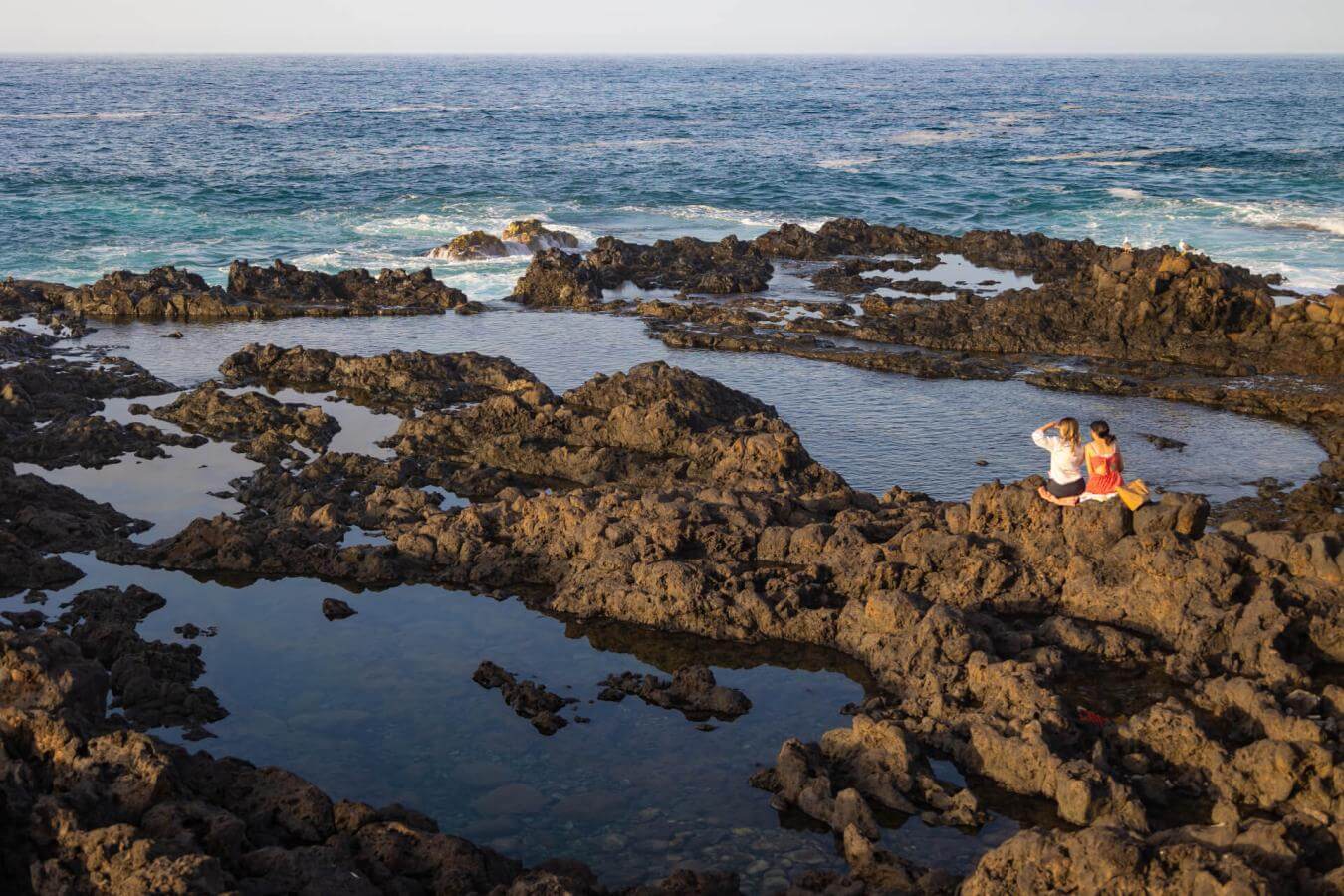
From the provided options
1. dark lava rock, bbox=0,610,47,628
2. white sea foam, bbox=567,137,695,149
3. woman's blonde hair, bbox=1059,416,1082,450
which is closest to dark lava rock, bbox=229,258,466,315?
dark lava rock, bbox=0,610,47,628

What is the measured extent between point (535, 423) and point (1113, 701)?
35.7ft

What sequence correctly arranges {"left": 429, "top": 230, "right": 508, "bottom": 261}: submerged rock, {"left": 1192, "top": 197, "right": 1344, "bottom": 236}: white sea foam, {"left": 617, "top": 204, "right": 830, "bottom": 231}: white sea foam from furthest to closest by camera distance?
1. {"left": 617, "top": 204, "right": 830, "bottom": 231}: white sea foam
2. {"left": 1192, "top": 197, "right": 1344, "bottom": 236}: white sea foam
3. {"left": 429, "top": 230, "right": 508, "bottom": 261}: submerged rock

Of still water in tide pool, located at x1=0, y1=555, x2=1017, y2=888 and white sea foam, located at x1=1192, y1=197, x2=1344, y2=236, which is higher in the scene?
white sea foam, located at x1=1192, y1=197, x2=1344, y2=236

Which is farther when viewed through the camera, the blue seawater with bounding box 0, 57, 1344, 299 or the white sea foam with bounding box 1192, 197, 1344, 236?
the white sea foam with bounding box 1192, 197, 1344, 236

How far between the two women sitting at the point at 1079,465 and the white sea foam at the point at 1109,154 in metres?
52.7

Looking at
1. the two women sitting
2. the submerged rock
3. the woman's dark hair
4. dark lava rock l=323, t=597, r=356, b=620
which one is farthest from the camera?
the submerged rock

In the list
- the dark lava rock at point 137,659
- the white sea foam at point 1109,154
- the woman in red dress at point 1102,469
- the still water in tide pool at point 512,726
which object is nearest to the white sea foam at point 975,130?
the white sea foam at point 1109,154

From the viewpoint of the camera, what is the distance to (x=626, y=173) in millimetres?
58531

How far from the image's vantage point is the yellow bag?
14.1 m

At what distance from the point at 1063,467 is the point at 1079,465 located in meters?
0.25

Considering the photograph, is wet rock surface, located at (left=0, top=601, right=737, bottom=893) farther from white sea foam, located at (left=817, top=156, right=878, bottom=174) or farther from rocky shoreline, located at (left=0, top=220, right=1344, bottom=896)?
white sea foam, located at (left=817, top=156, right=878, bottom=174)

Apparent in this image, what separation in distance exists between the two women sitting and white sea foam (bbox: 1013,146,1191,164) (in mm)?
52725

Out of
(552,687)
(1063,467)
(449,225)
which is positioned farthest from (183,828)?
(449,225)

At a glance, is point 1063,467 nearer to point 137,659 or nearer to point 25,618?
point 137,659
